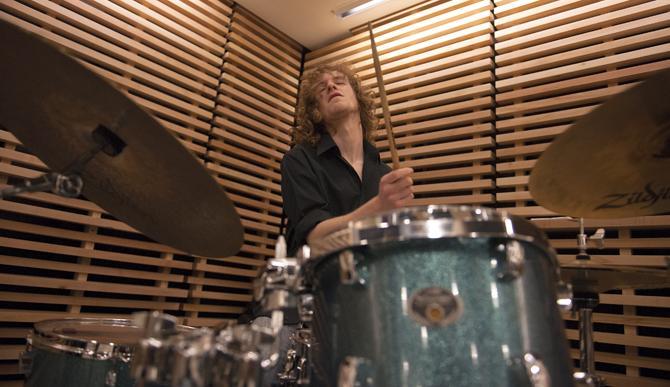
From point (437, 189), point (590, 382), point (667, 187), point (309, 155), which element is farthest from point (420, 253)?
point (437, 189)

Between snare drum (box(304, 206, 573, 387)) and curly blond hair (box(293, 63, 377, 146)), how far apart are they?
150 cm

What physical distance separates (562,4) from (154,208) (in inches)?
118

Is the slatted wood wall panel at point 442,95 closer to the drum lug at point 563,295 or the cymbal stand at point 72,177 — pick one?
the drum lug at point 563,295

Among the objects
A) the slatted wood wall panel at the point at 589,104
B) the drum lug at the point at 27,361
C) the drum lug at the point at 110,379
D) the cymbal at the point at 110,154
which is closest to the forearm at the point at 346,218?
the cymbal at the point at 110,154

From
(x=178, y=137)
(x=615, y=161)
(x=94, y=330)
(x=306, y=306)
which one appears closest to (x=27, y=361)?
(x=94, y=330)

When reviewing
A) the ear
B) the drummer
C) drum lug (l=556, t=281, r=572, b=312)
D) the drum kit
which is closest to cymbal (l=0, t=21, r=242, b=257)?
the drum kit

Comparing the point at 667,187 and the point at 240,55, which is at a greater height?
the point at 240,55

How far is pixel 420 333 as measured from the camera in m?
→ 0.87

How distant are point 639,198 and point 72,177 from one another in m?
1.59

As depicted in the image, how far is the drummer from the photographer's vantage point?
6.38 feet

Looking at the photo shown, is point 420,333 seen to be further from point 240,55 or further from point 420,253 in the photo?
point 240,55

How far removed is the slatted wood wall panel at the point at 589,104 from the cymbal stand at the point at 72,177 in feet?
7.17

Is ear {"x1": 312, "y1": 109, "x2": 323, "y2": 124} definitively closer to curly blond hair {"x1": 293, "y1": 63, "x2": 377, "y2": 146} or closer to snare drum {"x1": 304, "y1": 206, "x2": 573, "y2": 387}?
curly blond hair {"x1": 293, "y1": 63, "x2": 377, "y2": 146}

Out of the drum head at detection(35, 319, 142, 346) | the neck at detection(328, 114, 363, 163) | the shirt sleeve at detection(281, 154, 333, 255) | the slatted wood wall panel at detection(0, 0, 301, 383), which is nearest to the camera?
the drum head at detection(35, 319, 142, 346)
